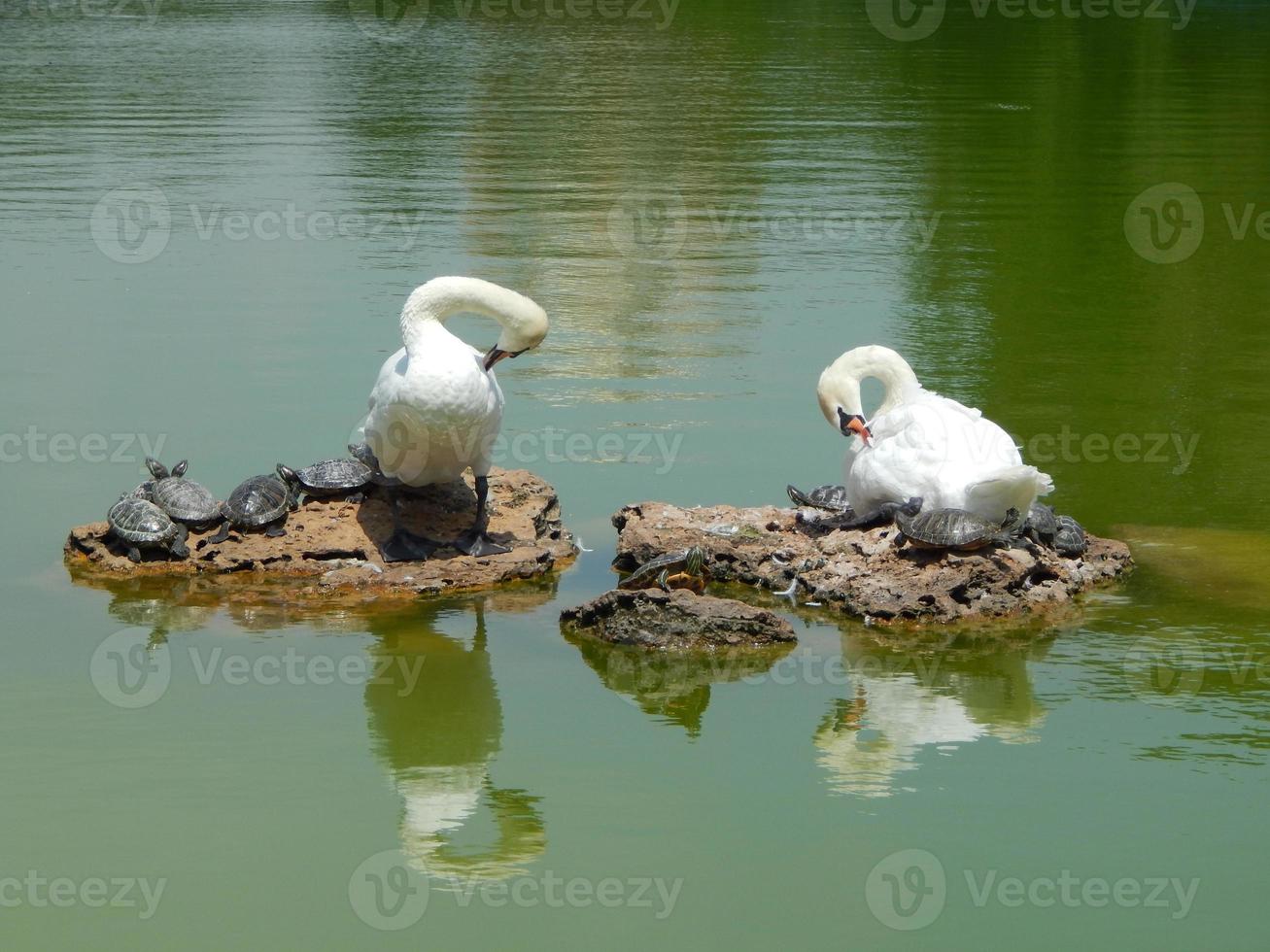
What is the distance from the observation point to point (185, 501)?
1029 centimetres

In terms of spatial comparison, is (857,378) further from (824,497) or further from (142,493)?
(142,493)

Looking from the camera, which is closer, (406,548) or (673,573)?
(673,573)

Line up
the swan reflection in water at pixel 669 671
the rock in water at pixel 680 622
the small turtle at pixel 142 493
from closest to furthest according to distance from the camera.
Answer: the swan reflection in water at pixel 669 671 → the rock in water at pixel 680 622 → the small turtle at pixel 142 493

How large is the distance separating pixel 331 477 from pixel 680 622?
2.41 meters

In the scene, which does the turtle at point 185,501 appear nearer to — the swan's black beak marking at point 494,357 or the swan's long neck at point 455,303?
the swan's long neck at point 455,303

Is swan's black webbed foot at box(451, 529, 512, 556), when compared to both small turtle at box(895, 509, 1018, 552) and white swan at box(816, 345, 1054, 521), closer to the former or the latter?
white swan at box(816, 345, 1054, 521)

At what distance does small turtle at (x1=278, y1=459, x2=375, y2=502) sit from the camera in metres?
10.5

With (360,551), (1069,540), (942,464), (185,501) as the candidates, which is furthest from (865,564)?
(185,501)

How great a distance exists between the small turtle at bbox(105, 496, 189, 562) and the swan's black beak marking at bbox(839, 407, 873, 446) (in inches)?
141

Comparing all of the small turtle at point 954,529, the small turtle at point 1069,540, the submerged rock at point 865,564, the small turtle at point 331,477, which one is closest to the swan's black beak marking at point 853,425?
the submerged rock at point 865,564

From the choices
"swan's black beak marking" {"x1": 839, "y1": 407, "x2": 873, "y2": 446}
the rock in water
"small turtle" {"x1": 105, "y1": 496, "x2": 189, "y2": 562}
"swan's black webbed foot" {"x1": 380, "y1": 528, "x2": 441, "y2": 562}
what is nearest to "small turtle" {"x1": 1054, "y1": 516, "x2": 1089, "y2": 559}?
"swan's black beak marking" {"x1": 839, "y1": 407, "x2": 873, "y2": 446}

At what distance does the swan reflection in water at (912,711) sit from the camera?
8.12 metres

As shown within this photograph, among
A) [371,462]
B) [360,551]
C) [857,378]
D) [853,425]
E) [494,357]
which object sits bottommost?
[360,551]

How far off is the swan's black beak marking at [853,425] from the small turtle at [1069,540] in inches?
44.0
